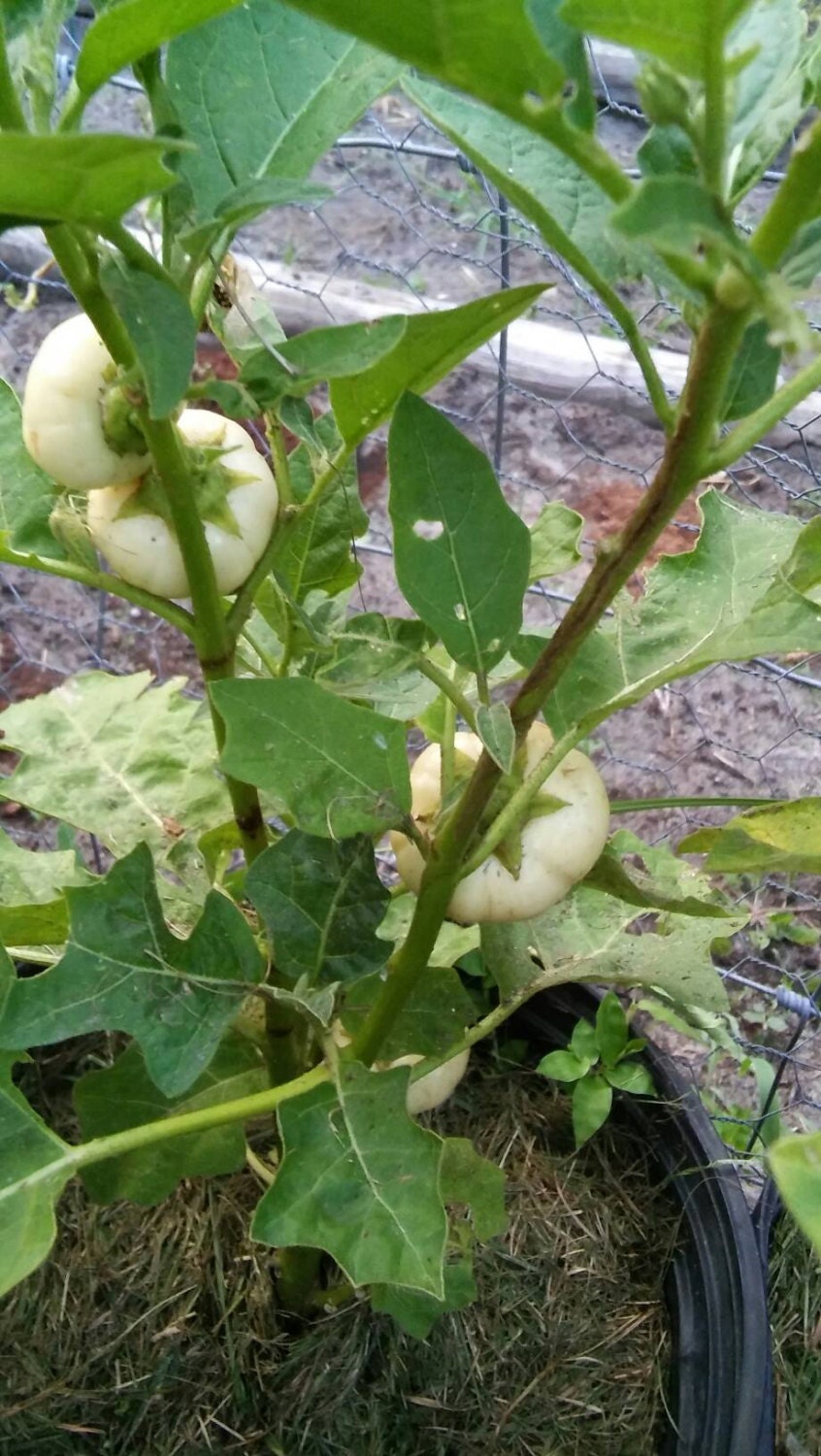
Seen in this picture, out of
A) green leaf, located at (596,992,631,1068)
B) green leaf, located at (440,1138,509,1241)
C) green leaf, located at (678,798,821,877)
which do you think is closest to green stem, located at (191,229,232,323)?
green leaf, located at (678,798,821,877)

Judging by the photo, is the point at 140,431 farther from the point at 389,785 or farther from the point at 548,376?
the point at 548,376

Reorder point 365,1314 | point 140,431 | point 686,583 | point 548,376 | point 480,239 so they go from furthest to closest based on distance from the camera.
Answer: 1. point 480,239
2. point 548,376
3. point 365,1314
4. point 686,583
5. point 140,431

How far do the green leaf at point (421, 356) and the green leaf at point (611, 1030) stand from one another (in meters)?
0.50

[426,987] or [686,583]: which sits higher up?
[686,583]

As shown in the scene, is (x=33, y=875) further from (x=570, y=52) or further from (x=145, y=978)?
(x=570, y=52)

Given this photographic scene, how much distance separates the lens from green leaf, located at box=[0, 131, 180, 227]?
0.68 ft

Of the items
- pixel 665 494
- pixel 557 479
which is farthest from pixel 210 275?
pixel 557 479

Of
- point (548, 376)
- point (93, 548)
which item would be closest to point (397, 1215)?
point (93, 548)

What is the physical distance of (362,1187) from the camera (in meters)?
0.42

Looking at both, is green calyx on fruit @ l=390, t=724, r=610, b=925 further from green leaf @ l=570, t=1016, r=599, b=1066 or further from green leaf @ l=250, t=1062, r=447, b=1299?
green leaf @ l=570, t=1016, r=599, b=1066

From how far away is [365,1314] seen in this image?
28.7 inches

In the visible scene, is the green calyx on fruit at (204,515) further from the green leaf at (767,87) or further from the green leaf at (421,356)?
the green leaf at (767,87)

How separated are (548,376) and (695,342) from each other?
1.27 m

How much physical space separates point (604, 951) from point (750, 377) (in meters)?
0.34
